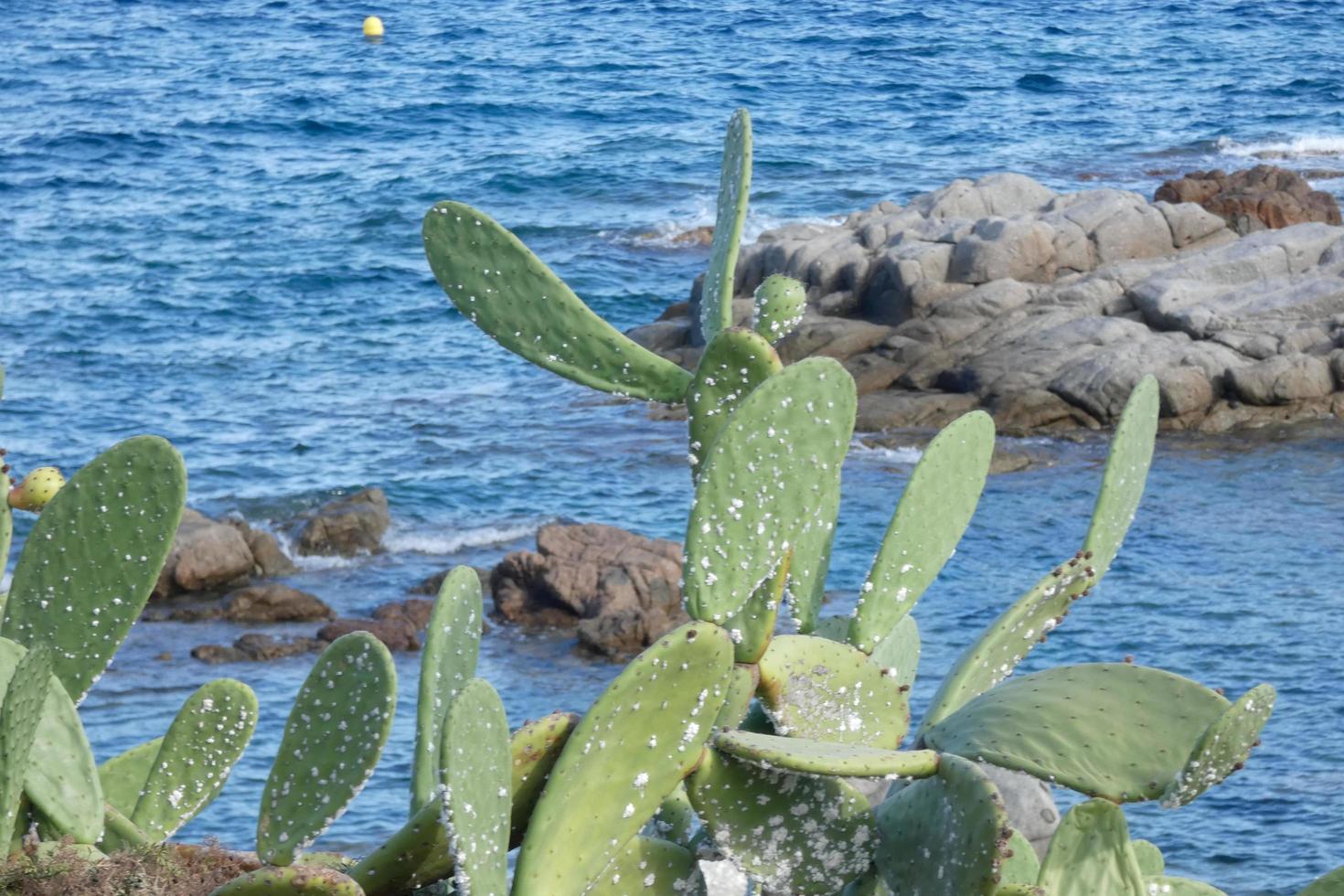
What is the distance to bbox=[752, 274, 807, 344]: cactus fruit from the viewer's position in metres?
2.80

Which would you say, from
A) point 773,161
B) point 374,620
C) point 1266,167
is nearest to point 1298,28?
point 773,161

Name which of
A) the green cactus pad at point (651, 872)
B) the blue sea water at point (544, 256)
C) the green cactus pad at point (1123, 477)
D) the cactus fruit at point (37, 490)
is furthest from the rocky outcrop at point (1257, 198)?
the green cactus pad at point (651, 872)

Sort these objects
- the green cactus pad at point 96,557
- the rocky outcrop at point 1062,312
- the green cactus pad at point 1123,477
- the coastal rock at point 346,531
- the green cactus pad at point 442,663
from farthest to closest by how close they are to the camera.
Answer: the rocky outcrop at point 1062,312 → the coastal rock at point 346,531 → the green cactus pad at point 1123,477 → the green cactus pad at point 96,557 → the green cactus pad at point 442,663

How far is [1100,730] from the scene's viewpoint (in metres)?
2.36

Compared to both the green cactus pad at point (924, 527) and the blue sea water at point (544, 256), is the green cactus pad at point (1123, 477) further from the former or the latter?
the blue sea water at point (544, 256)

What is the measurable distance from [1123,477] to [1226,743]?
93cm

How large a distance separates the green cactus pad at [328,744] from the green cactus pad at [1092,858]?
0.88m

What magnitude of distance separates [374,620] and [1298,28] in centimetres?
4884

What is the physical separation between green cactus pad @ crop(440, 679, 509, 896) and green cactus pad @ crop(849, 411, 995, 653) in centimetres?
83

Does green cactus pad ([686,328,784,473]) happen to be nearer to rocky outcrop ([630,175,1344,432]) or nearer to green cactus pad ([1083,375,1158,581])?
green cactus pad ([1083,375,1158,581])

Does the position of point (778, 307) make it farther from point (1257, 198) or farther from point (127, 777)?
point (1257, 198)

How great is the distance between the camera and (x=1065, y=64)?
181ft

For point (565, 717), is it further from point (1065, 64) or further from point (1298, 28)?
point (1298, 28)

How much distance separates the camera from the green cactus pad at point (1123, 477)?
2.91 m
